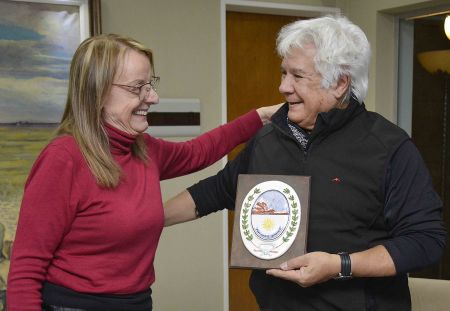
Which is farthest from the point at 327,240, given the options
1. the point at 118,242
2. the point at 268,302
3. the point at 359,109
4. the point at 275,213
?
the point at 118,242

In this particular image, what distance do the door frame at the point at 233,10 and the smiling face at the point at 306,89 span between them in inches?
69.3

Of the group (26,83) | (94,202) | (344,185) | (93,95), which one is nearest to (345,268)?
(344,185)

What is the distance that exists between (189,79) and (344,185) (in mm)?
1899

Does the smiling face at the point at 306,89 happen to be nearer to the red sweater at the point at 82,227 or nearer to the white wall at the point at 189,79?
the red sweater at the point at 82,227

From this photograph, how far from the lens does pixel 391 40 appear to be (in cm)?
340

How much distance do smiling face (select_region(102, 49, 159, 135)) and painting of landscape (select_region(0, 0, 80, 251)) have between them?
1.37 meters

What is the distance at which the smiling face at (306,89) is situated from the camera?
1.39 m

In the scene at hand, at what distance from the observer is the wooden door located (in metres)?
3.35

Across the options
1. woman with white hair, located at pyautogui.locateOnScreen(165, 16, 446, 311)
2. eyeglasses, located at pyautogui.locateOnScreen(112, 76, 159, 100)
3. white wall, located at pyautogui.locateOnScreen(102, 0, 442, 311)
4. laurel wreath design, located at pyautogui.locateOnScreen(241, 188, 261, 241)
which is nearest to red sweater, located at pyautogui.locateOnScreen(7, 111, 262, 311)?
eyeglasses, located at pyautogui.locateOnScreen(112, 76, 159, 100)

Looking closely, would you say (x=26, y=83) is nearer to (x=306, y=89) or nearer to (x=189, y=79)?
(x=189, y=79)

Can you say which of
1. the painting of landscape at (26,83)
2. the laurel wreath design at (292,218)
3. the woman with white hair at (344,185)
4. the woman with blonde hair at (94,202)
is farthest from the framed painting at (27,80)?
the laurel wreath design at (292,218)

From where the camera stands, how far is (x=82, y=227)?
4.15 feet

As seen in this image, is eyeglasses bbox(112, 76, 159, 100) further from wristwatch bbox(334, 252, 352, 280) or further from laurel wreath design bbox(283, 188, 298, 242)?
wristwatch bbox(334, 252, 352, 280)

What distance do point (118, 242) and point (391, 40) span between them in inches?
106
